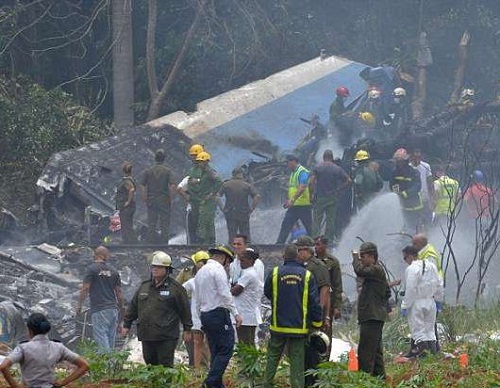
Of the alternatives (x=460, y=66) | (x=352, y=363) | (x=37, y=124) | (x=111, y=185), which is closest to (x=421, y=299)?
(x=352, y=363)

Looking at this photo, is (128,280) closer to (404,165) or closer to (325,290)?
(404,165)

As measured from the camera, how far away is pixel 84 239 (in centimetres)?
2219

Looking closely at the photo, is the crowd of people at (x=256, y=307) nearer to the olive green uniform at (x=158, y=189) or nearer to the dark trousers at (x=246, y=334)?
the dark trousers at (x=246, y=334)

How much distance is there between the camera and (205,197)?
66.5ft

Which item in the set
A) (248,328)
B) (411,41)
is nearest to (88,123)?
(411,41)

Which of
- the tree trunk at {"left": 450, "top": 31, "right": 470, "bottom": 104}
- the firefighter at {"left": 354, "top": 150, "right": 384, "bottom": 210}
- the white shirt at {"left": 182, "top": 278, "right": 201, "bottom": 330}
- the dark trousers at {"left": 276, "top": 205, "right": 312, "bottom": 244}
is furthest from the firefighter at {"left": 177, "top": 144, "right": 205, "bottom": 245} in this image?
the tree trunk at {"left": 450, "top": 31, "right": 470, "bottom": 104}

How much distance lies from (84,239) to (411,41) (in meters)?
11.9

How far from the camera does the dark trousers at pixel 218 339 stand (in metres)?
11.9

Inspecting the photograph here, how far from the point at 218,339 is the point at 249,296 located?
5.10 ft

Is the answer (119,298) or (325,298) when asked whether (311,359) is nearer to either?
(325,298)

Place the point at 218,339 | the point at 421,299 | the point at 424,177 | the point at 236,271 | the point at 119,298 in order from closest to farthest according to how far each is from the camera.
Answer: the point at 218,339 → the point at 236,271 → the point at 421,299 → the point at 119,298 → the point at 424,177

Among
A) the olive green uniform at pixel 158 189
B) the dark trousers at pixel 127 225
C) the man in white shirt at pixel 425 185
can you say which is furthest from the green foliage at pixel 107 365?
the man in white shirt at pixel 425 185

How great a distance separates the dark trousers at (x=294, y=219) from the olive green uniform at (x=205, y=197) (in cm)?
115

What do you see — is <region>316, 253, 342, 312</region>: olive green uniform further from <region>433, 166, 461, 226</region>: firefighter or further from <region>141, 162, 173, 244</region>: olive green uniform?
<region>433, 166, 461, 226</region>: firefighter
